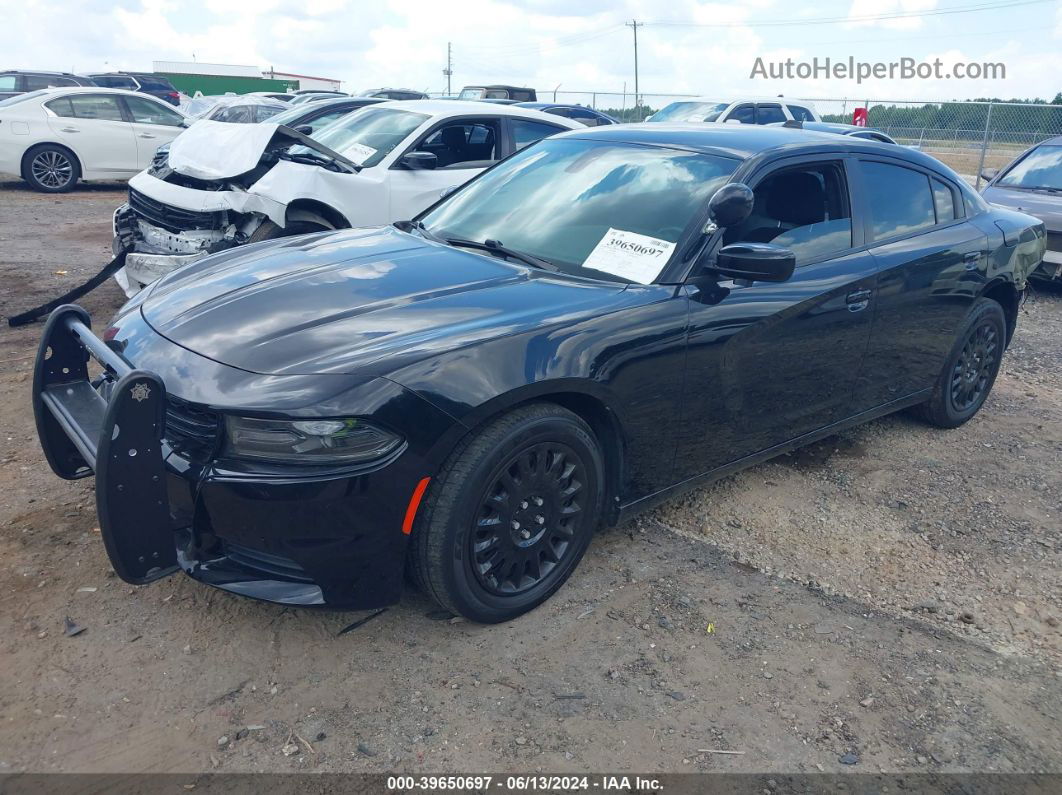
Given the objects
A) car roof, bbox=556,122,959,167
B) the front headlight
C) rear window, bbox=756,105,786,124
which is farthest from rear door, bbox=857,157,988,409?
rear window, bbox=756,105,786,124

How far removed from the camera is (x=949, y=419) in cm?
500

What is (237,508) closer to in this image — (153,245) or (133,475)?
(133,475)

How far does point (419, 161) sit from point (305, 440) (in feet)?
15.9

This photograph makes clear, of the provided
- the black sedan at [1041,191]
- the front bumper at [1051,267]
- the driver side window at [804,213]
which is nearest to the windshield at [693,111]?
the black sedan at [1041,191]

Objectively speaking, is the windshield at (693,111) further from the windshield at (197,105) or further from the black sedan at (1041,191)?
the windshield at (197,105)

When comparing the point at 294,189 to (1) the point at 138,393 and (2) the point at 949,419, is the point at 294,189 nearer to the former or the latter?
(1) the point at 138,393

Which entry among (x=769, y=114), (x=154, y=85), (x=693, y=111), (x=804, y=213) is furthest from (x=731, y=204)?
(x=154, y=85)

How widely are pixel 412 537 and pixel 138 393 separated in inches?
36.2

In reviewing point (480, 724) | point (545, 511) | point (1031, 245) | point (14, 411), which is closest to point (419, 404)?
point (545, 511)

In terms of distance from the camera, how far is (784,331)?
142 inches

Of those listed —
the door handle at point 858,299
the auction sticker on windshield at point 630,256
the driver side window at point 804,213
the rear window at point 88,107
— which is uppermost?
the rear window at point 88,107

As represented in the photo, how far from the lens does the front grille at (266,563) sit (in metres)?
2.62

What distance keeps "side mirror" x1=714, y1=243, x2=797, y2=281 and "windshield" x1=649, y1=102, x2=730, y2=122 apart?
11642 millimetres

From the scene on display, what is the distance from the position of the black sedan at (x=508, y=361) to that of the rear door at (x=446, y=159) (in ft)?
9.26
